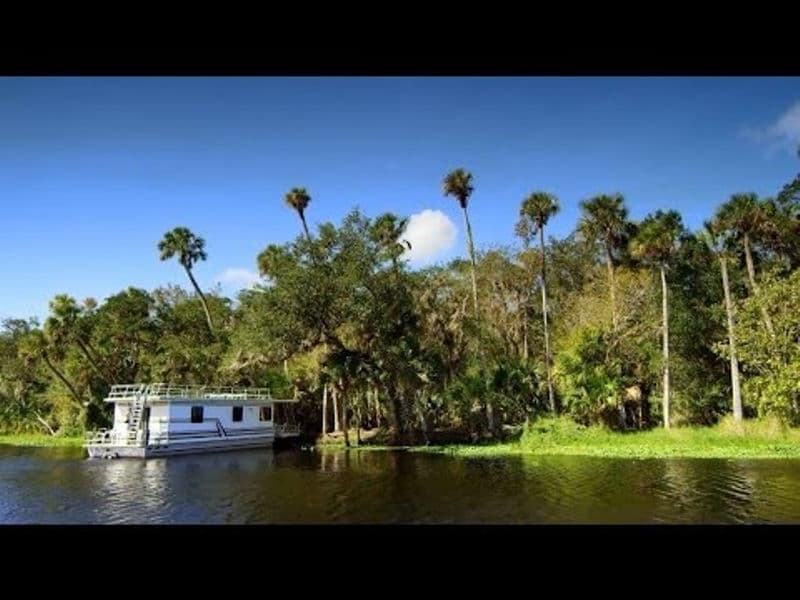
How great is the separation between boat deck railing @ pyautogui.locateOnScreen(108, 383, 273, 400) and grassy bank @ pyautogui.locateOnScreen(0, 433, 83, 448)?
6035 mm

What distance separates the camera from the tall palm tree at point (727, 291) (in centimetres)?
2412

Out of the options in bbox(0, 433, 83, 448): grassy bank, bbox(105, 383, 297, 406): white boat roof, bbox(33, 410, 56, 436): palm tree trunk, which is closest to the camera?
bbox(105, 383, 297, 406): white boat roof

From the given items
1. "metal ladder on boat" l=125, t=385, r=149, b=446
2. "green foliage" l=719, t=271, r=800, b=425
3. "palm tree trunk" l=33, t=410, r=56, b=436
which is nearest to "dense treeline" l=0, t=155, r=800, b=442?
"green foliage" l=719, t=271, r=800, b=425

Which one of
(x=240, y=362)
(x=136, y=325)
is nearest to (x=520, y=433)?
(x=240, y=362)

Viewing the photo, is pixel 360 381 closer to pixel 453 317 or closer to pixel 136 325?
pixel 453 317

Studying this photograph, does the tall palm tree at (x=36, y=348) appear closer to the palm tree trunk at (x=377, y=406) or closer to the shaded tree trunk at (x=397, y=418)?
the palm tree trunk at (x=377, y=406)

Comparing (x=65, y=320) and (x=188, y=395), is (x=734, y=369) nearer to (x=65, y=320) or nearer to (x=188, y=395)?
(x=188, y=395)

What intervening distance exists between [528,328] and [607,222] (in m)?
7.37

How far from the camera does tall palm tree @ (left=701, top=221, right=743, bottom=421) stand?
24125mm

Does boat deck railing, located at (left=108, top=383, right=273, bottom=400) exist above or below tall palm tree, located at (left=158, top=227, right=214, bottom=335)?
below

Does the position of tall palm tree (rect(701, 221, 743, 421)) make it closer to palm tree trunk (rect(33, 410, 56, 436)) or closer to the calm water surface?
the calm water surface

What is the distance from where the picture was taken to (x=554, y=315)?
34438 mm
